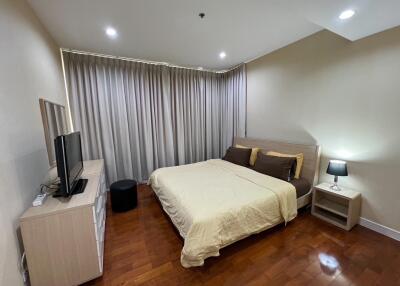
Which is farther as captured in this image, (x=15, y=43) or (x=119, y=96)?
(x=119, y=96)

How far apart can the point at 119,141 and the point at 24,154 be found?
2.09m

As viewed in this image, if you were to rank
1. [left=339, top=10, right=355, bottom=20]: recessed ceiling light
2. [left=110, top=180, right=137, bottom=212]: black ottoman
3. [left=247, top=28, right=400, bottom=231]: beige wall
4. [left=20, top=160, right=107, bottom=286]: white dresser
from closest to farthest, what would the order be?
[left=20, top=160, right=107, bottom=286]: white dresser → [left=339, top=10, right=355, bottom=20]: recessed ceiling light → [left=247, top=28, right=400, bottom=231]: beige wall → [left=110, top=180, right=137, bottom=212]: black ottoman

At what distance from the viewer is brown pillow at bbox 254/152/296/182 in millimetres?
2553

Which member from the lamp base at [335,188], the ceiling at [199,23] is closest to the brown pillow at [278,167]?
the lamp base at [335,188]

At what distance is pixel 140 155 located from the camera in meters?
3.76

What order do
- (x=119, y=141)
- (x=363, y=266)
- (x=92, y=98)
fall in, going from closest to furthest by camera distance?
1. (x=363, y=266)
2. (x=92, y=98)
3. (x=119, y=141)

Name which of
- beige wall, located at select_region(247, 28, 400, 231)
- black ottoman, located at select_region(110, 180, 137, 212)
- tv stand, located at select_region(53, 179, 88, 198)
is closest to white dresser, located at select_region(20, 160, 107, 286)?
tv stand, located at select_region(53, 179, 88, 198)

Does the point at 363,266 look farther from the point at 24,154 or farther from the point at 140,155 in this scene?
the point at 140,155

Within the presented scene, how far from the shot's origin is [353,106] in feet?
7.46

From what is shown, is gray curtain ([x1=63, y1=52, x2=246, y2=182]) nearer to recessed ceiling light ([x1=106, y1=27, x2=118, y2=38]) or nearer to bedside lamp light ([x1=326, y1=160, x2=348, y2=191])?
recessed ceiling light ([x1=106, y1=27, x2=118, y2=38])

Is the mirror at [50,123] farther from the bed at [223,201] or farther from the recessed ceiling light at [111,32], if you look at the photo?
the bed at [223,201]

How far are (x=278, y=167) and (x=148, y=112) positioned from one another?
2722mm

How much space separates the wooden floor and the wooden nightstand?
0.12m

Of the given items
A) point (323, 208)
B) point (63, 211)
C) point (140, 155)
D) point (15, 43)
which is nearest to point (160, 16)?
point (15, 43)
